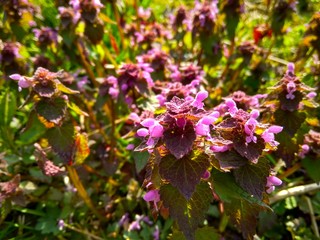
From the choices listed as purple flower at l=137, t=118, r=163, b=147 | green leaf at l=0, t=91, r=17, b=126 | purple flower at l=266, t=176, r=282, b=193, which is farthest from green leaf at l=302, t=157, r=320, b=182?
green leaf at l=0, t=91, r=17, b=126

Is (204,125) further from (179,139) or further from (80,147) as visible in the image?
(80,147)

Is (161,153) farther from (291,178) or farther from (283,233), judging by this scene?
(291,178)

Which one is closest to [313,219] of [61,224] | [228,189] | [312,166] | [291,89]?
[312,166]

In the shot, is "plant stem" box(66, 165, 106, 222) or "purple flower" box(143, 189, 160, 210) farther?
"plant stem" box(66, 165, 106, 222)

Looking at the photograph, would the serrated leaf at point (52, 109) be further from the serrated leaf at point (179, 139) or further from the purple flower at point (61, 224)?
the purple flower at point (61, 224)

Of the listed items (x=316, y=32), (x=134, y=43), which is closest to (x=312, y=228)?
(x=316, y=32)

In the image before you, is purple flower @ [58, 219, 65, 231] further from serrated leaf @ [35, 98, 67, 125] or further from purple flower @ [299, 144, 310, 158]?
purple flower @ [299, 144, 310, 158]
